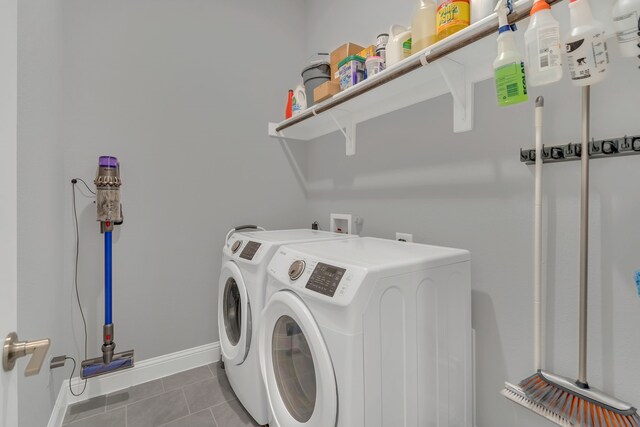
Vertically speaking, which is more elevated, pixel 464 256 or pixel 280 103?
pixel 280 103

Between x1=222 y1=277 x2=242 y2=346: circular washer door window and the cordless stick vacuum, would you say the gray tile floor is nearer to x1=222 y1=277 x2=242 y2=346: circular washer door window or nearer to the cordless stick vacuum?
the cordless stick vacuum

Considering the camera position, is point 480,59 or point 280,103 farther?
Result: point 280,103

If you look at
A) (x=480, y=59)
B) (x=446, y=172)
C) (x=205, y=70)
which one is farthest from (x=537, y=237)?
(x=205, y=70)

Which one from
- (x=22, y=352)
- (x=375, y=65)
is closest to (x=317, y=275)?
(x=22, y=352)

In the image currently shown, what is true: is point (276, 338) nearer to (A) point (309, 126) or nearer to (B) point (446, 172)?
(B) point (446, 172)

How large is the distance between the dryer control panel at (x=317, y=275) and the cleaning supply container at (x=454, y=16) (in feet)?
3.21

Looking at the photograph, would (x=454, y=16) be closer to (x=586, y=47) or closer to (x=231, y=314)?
(x=586, y=47)

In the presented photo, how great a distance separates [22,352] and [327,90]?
1.68 m

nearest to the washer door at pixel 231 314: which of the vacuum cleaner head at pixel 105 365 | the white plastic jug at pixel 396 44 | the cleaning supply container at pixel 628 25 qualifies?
the vacuum cleaner head at pixel 105 365

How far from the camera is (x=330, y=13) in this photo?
7.75ft

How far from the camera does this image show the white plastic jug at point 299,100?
213 centimetres

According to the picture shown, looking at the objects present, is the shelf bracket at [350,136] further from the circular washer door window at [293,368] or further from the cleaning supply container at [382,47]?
the circular washer door window at [293,368]

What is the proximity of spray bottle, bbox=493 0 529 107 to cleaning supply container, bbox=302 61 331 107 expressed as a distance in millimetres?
1152

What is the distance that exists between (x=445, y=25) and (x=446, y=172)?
0.64m
